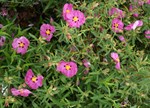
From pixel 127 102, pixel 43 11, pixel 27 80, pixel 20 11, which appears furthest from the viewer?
pixel 20 11

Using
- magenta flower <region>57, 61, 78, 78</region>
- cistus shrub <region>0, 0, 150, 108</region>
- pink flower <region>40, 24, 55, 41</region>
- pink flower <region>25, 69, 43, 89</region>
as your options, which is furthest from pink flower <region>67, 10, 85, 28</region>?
pink flower <region>25, 69, 43, 89</region>

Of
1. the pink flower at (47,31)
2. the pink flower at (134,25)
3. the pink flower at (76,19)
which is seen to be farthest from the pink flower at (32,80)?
the pink flower at (134,25)

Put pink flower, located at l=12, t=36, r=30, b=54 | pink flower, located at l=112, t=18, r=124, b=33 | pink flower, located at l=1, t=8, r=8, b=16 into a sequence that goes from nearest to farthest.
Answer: pink flower, located at l=12, t=36, r=30, b=54 < pink flower, located at l=112, t=18, r=124, b=33 < pink flower, located at l=1, t=8, r=8, b=16

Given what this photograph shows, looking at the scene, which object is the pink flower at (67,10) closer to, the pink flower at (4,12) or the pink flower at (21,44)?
the pink flower at (21,44)

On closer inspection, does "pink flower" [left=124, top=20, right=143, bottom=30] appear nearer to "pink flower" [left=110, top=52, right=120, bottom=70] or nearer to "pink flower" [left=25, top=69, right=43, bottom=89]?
"pink flower" [left=110, top=52, right=120, bottom=70]

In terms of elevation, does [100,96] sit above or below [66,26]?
below

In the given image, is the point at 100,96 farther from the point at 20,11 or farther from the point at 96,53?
the point at 20,11

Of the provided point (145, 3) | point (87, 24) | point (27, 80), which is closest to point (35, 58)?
point (27, 80)

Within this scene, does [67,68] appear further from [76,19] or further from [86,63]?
[76,19]
